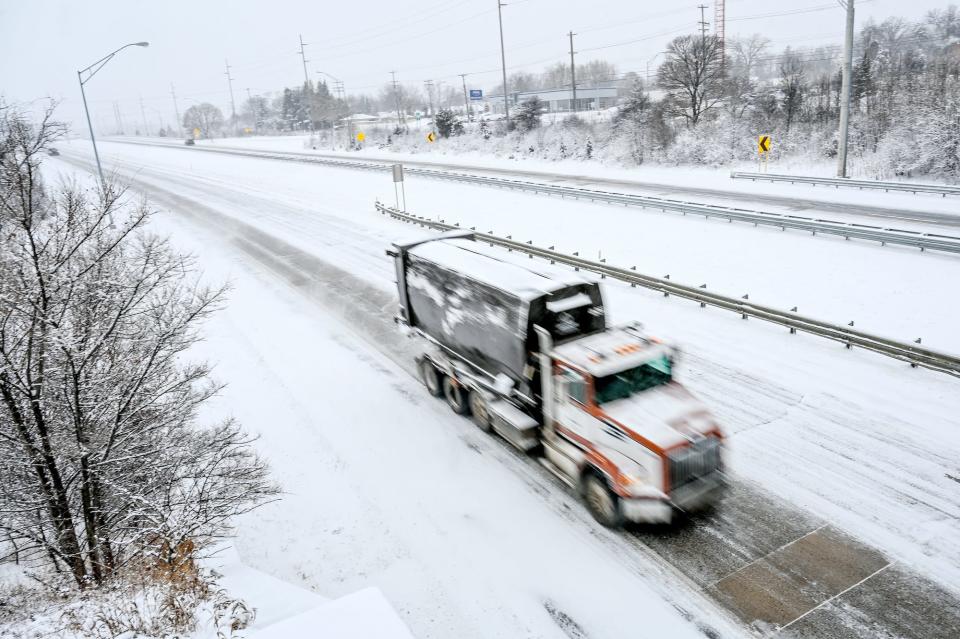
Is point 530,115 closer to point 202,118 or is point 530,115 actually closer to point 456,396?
point 456,396

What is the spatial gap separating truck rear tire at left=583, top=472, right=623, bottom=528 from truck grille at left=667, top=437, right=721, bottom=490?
1.04 meters

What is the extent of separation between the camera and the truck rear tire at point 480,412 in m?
11.7

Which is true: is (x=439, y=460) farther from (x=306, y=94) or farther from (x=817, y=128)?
(x=306, y=94)

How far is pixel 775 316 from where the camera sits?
15.2m

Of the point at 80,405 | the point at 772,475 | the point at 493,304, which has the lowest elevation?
the point at 772,475

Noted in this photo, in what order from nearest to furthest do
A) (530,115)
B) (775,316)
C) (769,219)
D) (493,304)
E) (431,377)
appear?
(493,304) → (431,377) → (775,316) → (769,219) → (530,115)

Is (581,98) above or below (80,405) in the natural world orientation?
above

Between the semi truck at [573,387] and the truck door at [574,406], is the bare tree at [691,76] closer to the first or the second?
the semi truck at [573,387]

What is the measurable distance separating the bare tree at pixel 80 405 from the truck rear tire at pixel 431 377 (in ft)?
15.9

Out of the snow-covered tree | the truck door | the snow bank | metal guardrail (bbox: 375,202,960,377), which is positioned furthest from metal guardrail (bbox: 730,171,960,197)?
the snow bank

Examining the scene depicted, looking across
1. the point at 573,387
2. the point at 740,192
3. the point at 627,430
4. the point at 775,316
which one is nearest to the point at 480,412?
the point at 573,387

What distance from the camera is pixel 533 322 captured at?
10086mm

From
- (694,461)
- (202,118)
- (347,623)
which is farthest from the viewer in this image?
(202,118)

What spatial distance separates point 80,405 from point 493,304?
6.46 meters
